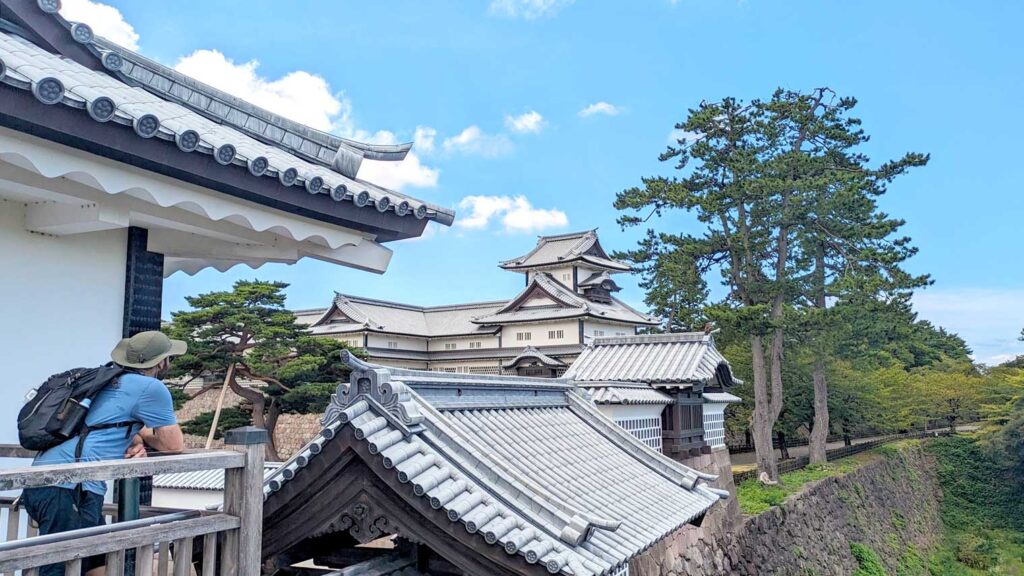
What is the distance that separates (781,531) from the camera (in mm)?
17688

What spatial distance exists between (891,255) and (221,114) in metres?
23.6

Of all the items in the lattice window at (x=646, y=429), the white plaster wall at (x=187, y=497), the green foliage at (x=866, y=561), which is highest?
the lattice window at (x=646, y=429)

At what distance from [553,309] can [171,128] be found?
31.8 meters

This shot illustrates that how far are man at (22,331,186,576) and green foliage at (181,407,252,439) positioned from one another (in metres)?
19.9

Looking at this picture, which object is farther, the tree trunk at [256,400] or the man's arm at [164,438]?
the tree trunk at [256,400]

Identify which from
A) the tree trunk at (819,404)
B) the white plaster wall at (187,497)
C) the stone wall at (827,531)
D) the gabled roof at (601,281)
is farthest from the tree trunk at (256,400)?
the tree trunk at (819,404)

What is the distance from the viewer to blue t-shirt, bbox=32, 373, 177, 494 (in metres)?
3.04

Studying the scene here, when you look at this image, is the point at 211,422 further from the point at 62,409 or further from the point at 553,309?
the point at 62,409

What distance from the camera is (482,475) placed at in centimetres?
480

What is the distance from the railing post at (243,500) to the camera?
9.45 ft

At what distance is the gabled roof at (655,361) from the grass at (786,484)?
510cm

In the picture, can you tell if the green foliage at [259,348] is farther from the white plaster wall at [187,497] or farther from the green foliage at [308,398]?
the white plaster wall at [187,497]

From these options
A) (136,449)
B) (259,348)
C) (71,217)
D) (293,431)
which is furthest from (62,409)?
(293,431)

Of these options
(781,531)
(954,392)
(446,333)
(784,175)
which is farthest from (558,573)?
(954,392)
